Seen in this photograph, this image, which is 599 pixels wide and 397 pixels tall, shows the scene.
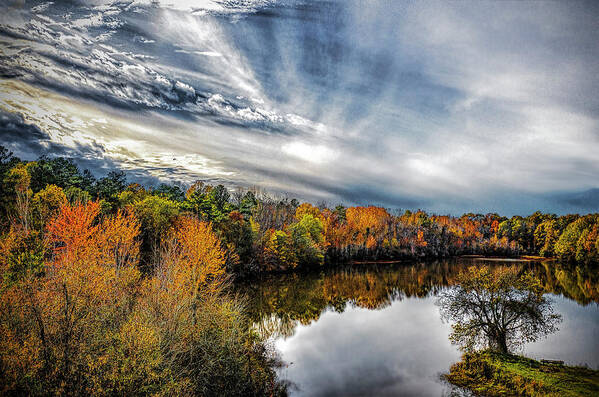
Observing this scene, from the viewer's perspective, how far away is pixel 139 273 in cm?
2550

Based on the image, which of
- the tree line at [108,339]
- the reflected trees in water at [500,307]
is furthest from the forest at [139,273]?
the reflected trees in water at [500,307]

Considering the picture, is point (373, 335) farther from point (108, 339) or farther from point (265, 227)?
point (265, 227)

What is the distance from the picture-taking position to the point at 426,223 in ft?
493

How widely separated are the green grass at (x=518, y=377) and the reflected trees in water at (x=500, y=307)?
158cm

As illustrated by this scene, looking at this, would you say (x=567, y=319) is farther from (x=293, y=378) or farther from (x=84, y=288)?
(x=84, y=288)

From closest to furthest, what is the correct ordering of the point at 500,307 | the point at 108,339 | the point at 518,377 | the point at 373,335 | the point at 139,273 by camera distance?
the point at 108,339
the point at 518,377
the point at 500,307
the point at 139,273
the point at 373,335

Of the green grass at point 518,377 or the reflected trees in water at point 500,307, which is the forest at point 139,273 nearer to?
the green grass at point 518,377

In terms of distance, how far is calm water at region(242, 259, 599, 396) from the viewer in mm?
21578

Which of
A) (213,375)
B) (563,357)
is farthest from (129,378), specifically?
(563,357)

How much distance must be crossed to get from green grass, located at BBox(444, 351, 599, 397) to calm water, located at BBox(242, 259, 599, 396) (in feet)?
5.46

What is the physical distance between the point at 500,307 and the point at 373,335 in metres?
13.1

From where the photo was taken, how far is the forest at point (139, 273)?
8.92 m

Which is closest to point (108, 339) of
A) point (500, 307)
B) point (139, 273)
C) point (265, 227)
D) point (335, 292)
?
point (139, 273)

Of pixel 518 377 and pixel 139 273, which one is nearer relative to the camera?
pixel 518 377
